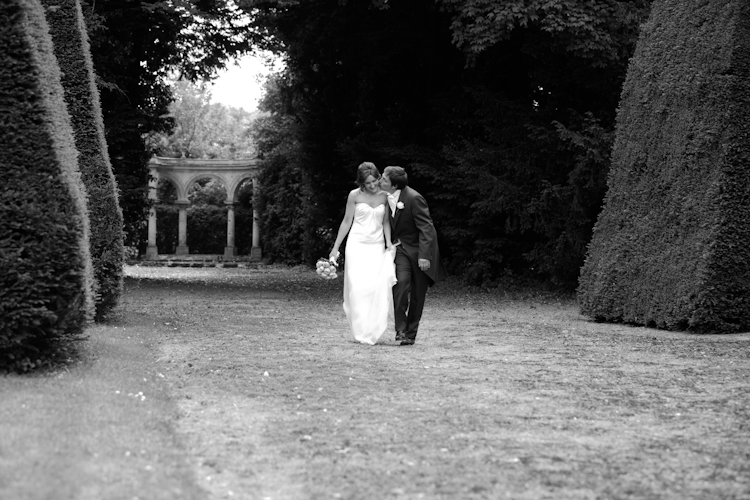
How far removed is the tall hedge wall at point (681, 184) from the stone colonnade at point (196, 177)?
3177 cm

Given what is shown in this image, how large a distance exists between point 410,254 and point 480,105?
37.0ft

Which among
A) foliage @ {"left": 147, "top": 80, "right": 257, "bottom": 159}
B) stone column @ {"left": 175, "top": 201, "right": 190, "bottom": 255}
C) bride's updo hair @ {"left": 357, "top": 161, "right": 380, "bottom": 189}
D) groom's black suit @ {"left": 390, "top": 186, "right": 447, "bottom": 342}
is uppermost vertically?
foliage @ {"left": 147, "top": 80, "right": 257, "bottom": 159}

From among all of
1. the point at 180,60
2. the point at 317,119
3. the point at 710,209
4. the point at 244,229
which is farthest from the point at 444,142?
the point at 244,229

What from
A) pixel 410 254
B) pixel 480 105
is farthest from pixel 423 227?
pixel 480 105

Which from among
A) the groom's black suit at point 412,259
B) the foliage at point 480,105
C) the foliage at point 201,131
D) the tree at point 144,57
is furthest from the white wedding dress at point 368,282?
the foliage at point 201,131

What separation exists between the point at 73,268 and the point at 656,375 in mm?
4764

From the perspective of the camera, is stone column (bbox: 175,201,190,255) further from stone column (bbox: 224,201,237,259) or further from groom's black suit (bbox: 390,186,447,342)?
groom's black suit (bbox: 390,186,447,342)

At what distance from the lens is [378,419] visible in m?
5.82

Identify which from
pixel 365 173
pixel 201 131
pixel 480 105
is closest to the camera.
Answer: pixel 365 173

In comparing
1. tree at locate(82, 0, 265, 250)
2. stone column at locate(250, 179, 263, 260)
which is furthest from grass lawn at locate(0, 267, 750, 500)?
stone column at locate(250, 179, 263, 260)

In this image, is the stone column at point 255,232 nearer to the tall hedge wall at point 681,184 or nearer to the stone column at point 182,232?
the stone column at point 182,232

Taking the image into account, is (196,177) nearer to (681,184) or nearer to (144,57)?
(144,57)

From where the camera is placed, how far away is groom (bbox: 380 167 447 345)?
33.1 ft

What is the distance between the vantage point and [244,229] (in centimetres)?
4759
